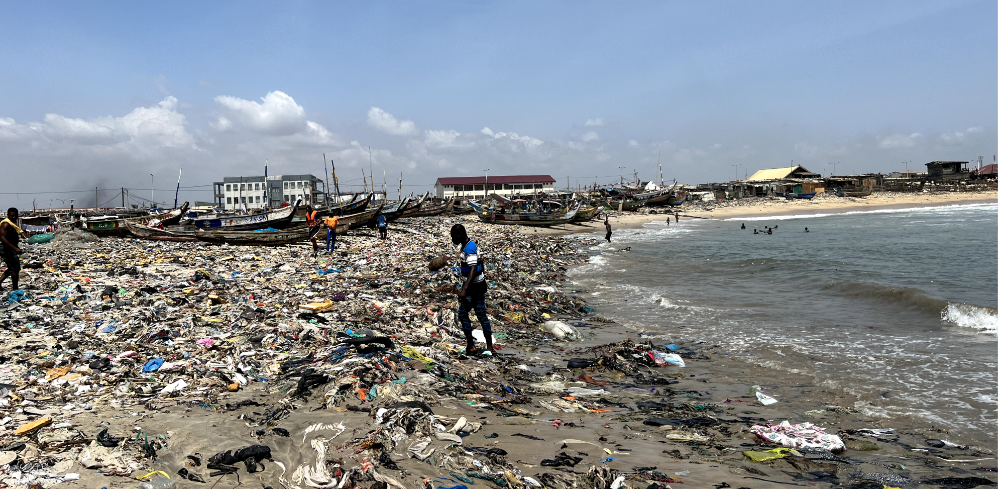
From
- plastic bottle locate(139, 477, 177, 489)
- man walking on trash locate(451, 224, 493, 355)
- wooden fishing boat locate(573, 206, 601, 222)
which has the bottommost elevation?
plastic bottle locate(139, 477, 177, 489)

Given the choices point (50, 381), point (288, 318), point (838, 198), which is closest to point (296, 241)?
point (288, 318)

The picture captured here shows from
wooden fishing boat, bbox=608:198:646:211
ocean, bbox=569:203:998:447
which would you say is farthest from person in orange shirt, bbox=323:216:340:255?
wooden fishing boat, bbox=608:198:646:211

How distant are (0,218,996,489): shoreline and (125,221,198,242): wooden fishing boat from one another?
977 cm

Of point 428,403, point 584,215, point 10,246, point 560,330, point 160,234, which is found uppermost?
point 584,215

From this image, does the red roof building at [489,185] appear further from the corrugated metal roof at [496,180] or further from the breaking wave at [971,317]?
the breaking wave at [971,317]

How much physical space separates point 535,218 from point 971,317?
3129cm

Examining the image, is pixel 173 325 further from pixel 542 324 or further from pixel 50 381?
pixel 542 324

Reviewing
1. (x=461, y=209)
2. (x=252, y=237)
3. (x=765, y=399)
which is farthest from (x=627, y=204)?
(x=765, y=399)

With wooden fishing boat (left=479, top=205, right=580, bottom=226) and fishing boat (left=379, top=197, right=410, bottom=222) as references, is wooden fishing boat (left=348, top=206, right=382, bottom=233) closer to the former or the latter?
fishing boat (left=379, top=197, right=410, bottom=222)

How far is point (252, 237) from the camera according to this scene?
64.2 ft

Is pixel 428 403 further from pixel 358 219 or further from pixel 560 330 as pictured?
pixel 358 219

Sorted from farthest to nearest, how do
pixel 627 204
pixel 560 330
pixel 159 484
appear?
pixel 627 204 < pixel 560 330 < pixel 159 484

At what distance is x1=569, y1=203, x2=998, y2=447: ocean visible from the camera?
669 centimetres

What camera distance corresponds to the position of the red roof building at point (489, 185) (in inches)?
3438
